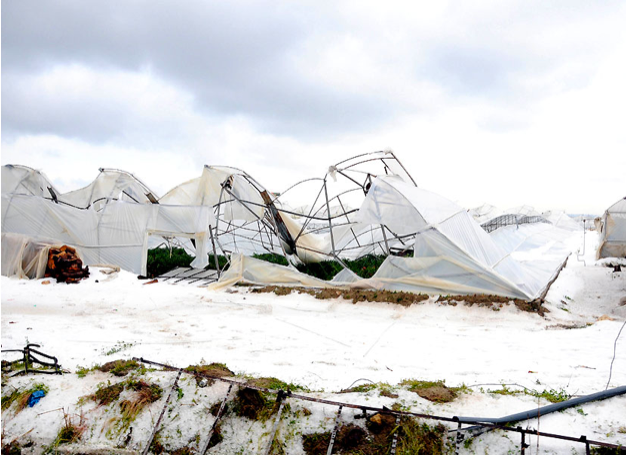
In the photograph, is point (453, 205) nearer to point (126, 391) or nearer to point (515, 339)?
point (515, 339)

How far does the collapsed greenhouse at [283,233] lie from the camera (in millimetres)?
10688

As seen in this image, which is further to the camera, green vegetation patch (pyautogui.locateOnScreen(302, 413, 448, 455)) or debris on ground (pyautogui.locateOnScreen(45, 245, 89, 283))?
debris on ground (pyautogui.locateOnScreen(45, 245, 89, 283))

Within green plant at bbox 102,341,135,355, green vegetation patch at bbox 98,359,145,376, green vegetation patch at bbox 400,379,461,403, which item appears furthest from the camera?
green plant at bbox 102,341,135,355

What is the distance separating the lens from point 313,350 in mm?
6516

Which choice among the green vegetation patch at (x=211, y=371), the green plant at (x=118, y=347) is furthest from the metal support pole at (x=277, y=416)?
the green plant at (x=118, y=347)

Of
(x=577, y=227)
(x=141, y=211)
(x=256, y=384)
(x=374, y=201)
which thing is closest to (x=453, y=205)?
(x=374, y=201)

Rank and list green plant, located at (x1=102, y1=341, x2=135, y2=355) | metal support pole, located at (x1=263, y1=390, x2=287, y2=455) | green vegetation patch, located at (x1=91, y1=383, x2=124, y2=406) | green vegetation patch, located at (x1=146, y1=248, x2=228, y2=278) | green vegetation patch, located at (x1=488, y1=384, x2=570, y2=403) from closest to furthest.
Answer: metal support pole, located at (x1=263, y1=390, x2=287, y2=455) < green vegetation patch, located at (x1=488, y1=384, x2=570, y2=403) < green vegetation patch, located at (x1=91, y1=383, x2=124, y2=406) < green plant, located at (x1=102, y1=341, x2=135, y2=355) < green vegetation patch, located at (x1=146, y1=248, x2=228, y2=278)

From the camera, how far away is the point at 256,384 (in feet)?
14.9

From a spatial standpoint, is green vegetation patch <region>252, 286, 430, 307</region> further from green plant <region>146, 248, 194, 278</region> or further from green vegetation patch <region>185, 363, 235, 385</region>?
green plant <region>146, 248, 194, 278</region>

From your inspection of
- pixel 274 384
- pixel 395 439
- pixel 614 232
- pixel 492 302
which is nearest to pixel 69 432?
pixel 274 384

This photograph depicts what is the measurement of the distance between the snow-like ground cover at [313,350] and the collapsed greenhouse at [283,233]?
1.14 meters

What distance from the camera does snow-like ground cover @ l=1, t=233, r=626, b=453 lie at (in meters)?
3.98

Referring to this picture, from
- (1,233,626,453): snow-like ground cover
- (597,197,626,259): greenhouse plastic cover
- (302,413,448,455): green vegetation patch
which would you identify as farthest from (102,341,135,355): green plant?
→ (597,197,626,259): greenhouse plastic cover

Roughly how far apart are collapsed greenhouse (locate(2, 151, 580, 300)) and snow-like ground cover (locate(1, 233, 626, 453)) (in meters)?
1.14
